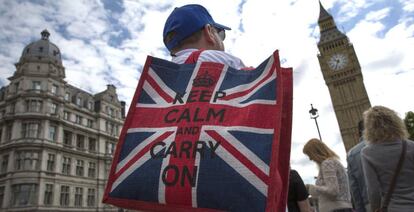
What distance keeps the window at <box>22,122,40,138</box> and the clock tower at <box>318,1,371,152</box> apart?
59.2 metres

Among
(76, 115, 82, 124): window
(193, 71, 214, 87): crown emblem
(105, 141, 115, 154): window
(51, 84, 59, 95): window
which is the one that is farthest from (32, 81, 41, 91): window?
(193, 71, 214, 87): crown emblem

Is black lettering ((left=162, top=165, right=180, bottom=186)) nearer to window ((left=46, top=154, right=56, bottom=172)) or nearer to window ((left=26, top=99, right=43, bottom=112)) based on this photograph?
window ((left=46, top=154, right=56, bottom=172))

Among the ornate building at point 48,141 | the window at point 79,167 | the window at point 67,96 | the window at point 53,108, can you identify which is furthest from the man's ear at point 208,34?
the window at point 67,96

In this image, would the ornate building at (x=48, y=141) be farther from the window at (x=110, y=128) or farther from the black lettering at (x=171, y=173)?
the black lettering at (x=171, y=173)

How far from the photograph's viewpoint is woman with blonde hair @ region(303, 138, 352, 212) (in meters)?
4.62

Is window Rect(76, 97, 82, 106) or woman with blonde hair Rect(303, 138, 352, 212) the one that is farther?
window Rect(76, 97, 82, 106)

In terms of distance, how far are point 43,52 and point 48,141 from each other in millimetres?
11255

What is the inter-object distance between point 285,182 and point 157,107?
0.71m

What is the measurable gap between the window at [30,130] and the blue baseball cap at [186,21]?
3454 cm

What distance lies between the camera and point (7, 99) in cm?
3334

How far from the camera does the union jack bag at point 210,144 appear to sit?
119 cm

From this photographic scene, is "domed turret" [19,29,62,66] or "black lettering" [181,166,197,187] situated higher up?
"domed turret" [19,29,62,66]

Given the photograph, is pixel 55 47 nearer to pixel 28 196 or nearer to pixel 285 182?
pixel 28 196

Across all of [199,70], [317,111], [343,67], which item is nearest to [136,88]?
[199,70]
